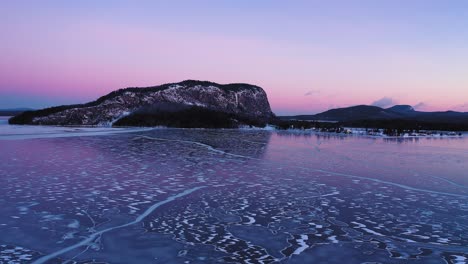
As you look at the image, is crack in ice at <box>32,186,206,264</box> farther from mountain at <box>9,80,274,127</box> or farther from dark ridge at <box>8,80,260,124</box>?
dark ridge at <box>8,80,260,124</box>

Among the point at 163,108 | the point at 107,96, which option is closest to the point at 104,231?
the point at 163,108

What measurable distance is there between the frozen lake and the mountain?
64.7 m

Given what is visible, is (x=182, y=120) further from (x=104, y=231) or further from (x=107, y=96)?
(x=104, y=231)

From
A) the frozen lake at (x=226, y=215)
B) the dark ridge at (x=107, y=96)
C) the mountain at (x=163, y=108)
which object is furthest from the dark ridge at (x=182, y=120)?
the frozen lake at (x=226, y=215)

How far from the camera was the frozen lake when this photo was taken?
281 inches

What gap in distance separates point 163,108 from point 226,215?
91994mm

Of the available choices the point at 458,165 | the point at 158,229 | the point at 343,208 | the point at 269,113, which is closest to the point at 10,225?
the point at 158,229

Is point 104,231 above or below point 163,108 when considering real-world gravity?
below

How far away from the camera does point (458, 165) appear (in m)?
21.5

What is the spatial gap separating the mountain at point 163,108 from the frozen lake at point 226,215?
212ft

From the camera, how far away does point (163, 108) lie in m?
99.7

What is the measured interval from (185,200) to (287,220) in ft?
10.9

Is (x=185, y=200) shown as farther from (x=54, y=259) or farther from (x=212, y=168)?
(x=212, y=168)

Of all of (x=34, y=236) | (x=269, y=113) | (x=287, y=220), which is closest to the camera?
(x=34, y=236)
